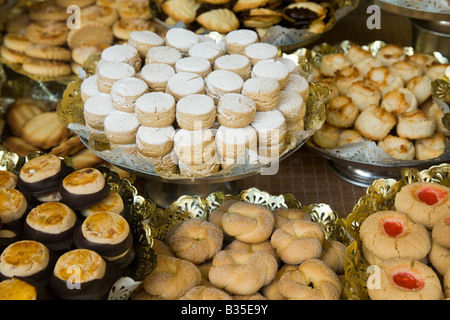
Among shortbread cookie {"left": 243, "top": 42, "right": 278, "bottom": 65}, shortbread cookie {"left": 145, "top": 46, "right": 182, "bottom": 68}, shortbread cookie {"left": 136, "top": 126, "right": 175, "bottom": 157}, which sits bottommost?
shortbread cookie {"left": 136, "top": 126, "right": 175, "bottom": 157}

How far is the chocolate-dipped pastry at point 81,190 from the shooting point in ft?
3.34

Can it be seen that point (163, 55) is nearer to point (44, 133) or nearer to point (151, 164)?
point (151, 164)

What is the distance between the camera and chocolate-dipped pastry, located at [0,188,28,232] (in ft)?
3.24

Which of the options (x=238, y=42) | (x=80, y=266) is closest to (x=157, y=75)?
(x=238, y=42)

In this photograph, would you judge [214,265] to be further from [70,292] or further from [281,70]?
[281,70]

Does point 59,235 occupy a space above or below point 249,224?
above

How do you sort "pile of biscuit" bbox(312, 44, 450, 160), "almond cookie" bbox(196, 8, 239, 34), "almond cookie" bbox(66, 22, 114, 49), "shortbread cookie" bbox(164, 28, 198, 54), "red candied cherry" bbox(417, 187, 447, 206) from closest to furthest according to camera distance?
"red candied cherry" bbox(417, 187, 447, 206) → "shortbread cookie" bbox(164, 28, 198, 54) → "pile of biscuit" bbox(312, 44, 450, 160) → "almond cookie" bbox(196, 8, 239, 34) → "almond cookie" bbox(66, 22, 114, 49)

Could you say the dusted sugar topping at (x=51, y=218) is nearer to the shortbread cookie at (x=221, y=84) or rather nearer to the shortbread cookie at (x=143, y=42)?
the shortbread cookie at (x=221, y=84)

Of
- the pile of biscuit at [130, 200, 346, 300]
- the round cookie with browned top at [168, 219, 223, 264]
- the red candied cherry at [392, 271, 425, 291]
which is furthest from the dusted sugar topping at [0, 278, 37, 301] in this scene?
the red candied cherry at [392, 271, 425, 291]

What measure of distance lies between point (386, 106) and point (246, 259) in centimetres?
97

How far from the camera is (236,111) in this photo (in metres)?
1.35

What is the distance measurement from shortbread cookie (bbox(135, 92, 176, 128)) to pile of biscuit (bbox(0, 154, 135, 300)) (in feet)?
1.03

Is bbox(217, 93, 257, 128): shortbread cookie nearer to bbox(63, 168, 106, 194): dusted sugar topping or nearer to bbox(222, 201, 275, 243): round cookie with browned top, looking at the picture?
→ bbox(222, 201, 275, 243): round cookie with browned top
